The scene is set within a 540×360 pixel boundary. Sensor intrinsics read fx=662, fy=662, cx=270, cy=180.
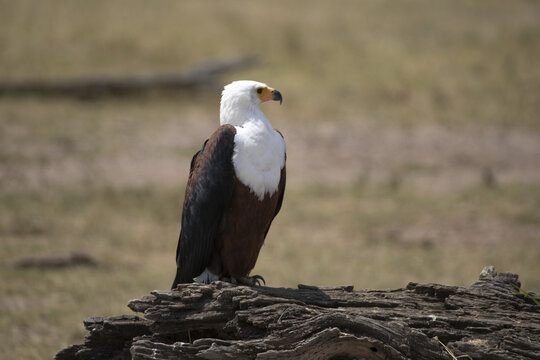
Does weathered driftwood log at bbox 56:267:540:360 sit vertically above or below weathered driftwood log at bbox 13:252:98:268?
below

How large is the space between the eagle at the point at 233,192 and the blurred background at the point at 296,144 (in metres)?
2.52

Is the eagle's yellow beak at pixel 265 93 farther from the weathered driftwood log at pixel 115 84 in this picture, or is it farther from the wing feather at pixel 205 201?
the weathered driftwood log at pixel 115 84

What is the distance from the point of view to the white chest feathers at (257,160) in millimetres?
4375

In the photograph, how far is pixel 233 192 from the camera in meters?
4.47

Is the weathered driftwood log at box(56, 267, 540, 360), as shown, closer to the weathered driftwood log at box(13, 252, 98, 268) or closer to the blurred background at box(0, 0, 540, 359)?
the blurred background at box(0, 0, 540, 359)

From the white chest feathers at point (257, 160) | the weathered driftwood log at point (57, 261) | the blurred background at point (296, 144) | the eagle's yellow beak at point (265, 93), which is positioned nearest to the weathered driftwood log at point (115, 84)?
the blurred background at point (296, 144)

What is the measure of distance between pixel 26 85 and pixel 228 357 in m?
15.0

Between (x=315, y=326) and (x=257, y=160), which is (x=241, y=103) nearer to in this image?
(x=257, y=160)

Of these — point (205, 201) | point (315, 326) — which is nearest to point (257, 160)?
point (205, 201)

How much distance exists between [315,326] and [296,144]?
1093cm

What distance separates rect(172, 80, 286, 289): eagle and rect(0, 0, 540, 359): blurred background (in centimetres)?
252

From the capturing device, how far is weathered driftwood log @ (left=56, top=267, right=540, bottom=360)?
390 cm

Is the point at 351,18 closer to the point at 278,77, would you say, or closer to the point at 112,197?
the point at 278,77

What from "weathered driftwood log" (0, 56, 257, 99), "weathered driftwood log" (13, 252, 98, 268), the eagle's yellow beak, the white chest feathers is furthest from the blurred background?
the eagle's yellow beak
